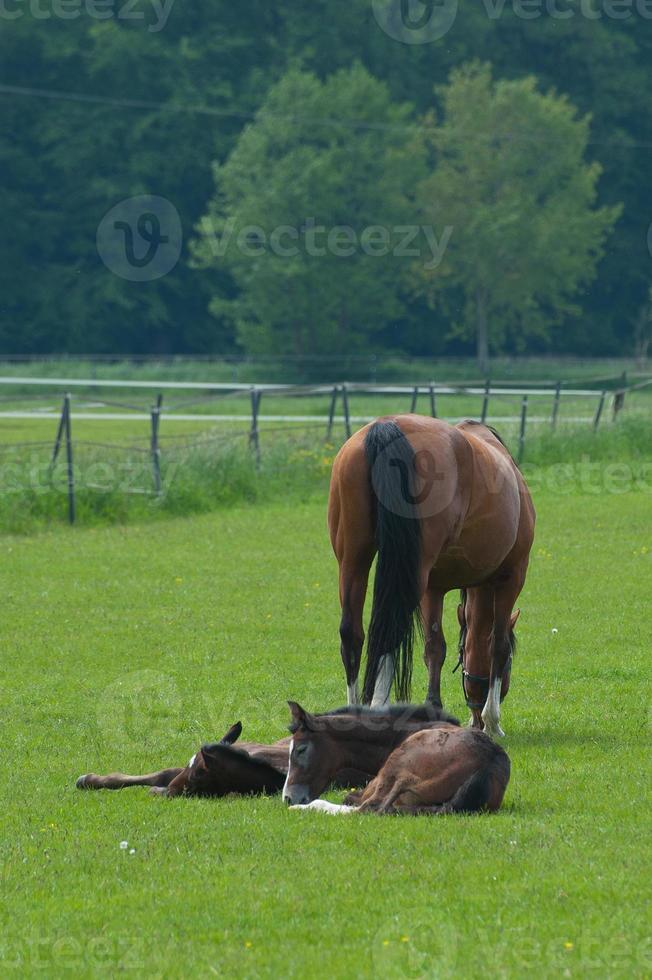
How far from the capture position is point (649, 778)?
7.68 meters

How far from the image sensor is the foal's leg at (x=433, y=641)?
9.12 metres

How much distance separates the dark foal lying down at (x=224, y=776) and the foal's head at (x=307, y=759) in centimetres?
17

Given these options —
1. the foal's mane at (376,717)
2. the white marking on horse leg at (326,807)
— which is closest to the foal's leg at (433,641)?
the foal's mane at (376,717)

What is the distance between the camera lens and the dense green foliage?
67125 mm

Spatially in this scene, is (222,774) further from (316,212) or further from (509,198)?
(509,198)

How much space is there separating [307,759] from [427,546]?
73.3 inches

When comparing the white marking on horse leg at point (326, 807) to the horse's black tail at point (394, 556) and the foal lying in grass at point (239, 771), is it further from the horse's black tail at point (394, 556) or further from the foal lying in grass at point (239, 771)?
the horse's black tail at point (394, 556)

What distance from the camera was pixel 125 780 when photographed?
25.2ft

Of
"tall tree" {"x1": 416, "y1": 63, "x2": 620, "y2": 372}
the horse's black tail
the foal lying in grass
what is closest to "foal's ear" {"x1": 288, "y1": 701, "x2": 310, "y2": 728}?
the foal lying in grass

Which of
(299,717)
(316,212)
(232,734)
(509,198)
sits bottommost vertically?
(232,734)

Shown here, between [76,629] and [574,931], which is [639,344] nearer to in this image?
[76,629]

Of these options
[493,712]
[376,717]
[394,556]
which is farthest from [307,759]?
[493,712]

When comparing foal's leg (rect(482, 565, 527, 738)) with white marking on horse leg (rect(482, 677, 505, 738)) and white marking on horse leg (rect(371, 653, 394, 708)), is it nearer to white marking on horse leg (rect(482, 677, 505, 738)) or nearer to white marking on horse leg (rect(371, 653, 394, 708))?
white marking on horse leg (rect(482, 677, 505, 738))

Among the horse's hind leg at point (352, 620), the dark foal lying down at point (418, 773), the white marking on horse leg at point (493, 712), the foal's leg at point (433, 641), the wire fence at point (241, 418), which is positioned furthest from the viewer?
the wire fence at point (241, 418)
